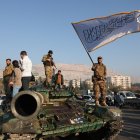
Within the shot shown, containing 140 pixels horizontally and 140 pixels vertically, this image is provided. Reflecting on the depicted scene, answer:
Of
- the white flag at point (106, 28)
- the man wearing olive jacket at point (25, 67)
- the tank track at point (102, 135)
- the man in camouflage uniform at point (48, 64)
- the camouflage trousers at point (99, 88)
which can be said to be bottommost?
the tank track at point (102, 135)

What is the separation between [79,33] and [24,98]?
21.3ft

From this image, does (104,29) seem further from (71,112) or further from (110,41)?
(71,112)

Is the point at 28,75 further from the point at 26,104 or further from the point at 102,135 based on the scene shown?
the point at 26,104

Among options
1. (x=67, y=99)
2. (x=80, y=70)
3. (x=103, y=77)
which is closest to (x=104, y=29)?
(x=103, y=77)

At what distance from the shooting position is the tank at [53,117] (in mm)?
7216

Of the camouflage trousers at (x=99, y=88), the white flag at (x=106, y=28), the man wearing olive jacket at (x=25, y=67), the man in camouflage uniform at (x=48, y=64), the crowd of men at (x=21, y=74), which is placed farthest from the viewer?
the man in camouflage uniform at (x=48, y=64)

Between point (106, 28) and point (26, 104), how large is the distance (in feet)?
21.4

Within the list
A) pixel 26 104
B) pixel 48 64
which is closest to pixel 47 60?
pixel 48 64

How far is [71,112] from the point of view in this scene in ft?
31.5

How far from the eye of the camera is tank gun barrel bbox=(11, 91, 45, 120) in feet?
23.1

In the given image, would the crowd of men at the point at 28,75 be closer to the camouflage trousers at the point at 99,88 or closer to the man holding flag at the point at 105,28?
the camouflage trousers at the point at 99,88

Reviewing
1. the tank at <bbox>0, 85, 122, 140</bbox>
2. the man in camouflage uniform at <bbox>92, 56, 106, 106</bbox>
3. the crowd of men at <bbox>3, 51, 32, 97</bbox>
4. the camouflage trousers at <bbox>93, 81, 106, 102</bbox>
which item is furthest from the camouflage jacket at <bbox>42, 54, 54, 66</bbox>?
the crowd of men at <bbox>3, 51, 32, 97</bbox>

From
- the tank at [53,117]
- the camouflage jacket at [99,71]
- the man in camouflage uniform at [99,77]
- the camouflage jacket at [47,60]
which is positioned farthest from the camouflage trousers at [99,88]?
the camouflage jacket at [47,60]

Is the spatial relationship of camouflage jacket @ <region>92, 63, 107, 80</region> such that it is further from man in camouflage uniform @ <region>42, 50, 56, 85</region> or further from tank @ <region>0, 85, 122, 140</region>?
man in camouflage uniform @ <region>42, 50, 56, 85</region>
